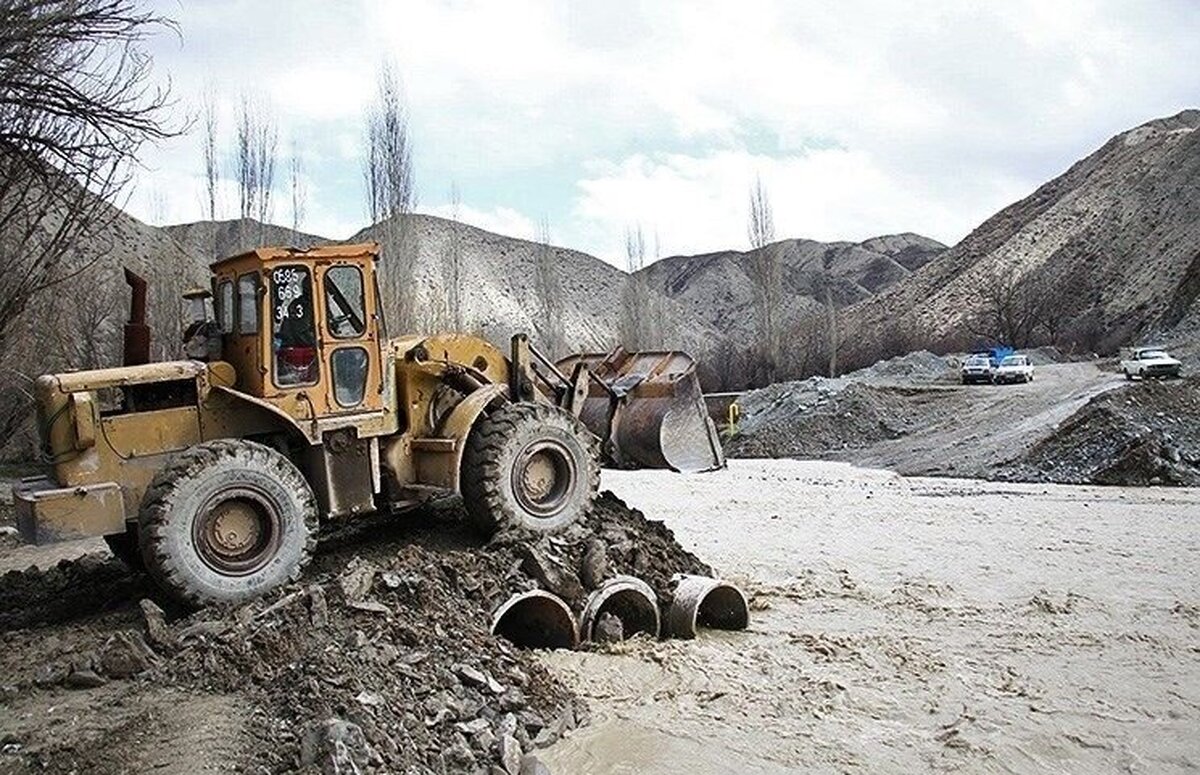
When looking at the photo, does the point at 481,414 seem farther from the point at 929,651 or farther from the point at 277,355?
the point at 929,651

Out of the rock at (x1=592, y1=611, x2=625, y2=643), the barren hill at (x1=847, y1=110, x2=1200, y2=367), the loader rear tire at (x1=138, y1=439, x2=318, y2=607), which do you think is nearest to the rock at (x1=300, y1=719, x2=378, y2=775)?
the loader rear tire at (x1=138, y1=439, x2=318, y2=607)

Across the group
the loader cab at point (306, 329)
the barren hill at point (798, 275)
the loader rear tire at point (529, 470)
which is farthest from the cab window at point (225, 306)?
the barren hill at point (798, 275)

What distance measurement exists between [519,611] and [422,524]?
1756 mm

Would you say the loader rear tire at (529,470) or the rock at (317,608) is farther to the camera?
the loader rear tire at (529,470)

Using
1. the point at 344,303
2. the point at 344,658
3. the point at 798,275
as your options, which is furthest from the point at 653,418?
the point at 798,275

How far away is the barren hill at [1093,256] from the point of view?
180 ft

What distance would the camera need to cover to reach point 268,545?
750 centimetres

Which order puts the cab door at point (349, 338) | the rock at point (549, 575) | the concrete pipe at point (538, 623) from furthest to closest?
the cab door at point (349, 338) < the rock at point (549, 575) < the concrete pipe at point (538, 623)

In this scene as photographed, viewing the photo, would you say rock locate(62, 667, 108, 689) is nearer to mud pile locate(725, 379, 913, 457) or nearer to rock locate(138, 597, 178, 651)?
rock locate(138, 597, 178, 651)

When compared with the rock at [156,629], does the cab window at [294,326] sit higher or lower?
higher

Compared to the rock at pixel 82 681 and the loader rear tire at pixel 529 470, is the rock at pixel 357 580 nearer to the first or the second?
the loader rear tire at pixel 529 470

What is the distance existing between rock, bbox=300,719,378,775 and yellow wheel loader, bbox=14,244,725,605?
2.22 m

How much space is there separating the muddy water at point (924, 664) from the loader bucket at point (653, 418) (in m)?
1.34

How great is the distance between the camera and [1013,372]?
35.7m
